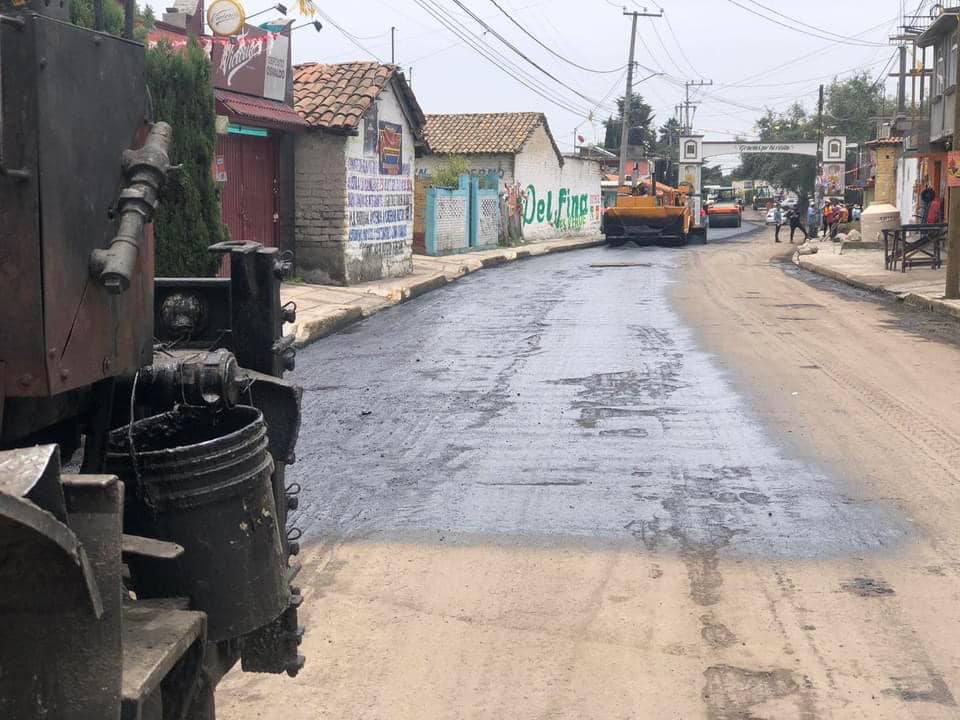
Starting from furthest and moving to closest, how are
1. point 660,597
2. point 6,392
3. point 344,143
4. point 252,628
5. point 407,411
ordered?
point 344,143 → point 407,411 → point 660,597 → point 252,628 → point 6,392

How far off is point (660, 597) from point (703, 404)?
197 inches

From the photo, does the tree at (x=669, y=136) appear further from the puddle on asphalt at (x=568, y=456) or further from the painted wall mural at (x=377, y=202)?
the puddle on asphalt at (x=568, y=456)

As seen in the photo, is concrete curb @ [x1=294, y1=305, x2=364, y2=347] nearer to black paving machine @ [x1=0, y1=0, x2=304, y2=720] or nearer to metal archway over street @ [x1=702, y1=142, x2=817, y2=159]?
black paving machine @ [x1=0, y1=0, x2=304, y2=720]

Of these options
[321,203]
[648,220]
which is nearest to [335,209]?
[321,203]

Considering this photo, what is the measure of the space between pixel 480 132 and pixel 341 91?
2327 centimetres

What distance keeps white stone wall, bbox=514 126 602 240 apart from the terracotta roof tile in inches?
21.0

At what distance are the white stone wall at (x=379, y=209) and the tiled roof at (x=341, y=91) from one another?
0.35m

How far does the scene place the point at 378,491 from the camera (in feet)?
24.0

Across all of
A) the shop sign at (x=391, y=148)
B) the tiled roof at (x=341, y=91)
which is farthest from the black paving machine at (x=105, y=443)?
the shop sign at (x=391, y=148)

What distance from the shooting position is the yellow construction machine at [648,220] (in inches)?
1738

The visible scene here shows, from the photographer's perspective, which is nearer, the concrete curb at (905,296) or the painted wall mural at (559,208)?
the concrete curb at (905,296)

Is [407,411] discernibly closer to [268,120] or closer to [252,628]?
[252,628]

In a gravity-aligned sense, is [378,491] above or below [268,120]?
below

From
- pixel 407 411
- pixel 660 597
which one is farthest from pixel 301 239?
pixel 660 597
